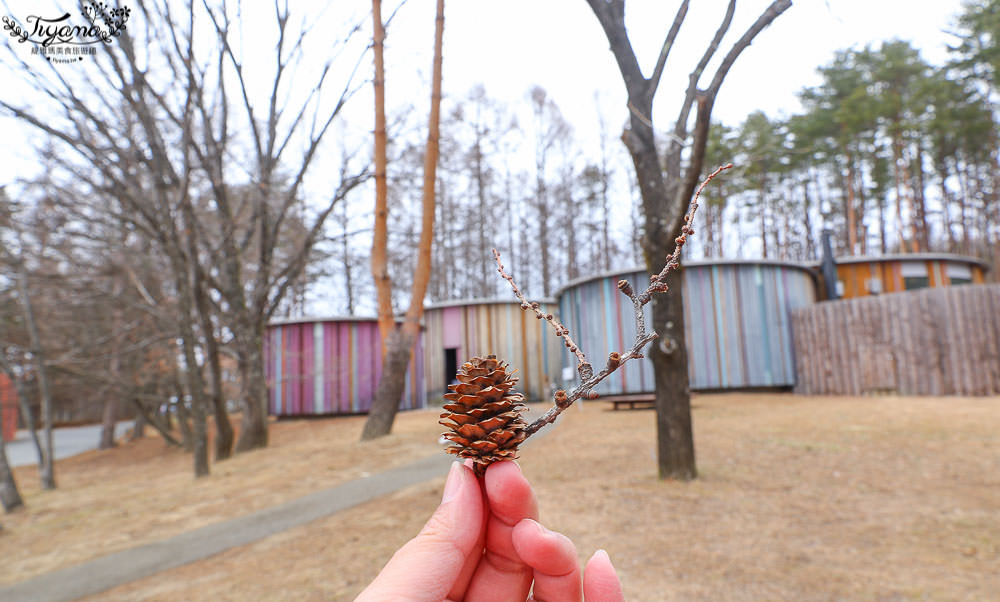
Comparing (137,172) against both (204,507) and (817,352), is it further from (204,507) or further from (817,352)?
(817,352)

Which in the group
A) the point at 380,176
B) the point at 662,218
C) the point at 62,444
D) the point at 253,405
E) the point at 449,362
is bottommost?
the point at 62,444

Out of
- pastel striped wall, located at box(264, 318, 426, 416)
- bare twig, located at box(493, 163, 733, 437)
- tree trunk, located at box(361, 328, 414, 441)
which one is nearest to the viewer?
bare twig, located at box(493, 163, 733, 437)

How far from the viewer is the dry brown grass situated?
2.81m

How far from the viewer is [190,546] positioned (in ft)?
12.2

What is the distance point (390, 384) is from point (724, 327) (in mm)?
8398

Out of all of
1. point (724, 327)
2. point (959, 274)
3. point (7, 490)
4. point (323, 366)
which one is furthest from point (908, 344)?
point (7, 490)

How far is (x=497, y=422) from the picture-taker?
0.91 m

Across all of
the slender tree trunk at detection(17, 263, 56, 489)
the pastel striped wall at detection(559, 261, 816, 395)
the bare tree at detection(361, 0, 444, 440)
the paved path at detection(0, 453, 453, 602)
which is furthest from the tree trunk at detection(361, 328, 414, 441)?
the pastel striped wall at detection(559, 261, 816, 395)

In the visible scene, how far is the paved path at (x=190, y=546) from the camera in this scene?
316cm

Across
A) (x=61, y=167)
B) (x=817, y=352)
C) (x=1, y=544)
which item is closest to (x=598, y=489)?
(x=1, y=544)

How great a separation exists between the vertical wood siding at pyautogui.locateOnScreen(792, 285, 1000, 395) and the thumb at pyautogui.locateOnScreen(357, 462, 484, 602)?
12.2m

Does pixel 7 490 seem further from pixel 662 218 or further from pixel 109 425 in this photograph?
pixel 109 425

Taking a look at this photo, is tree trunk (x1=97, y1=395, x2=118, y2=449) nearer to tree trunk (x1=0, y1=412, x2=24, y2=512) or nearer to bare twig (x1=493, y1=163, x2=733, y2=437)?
tree trunk (x1=0, y1=412, x2=24, y2=512)

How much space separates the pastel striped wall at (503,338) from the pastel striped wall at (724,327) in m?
3.25
